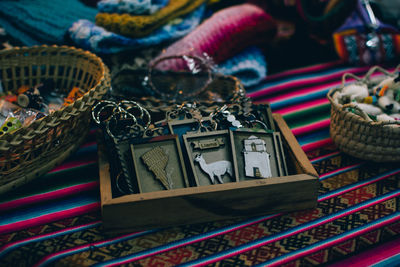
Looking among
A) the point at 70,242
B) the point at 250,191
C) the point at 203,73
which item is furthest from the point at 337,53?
the point at 70,242

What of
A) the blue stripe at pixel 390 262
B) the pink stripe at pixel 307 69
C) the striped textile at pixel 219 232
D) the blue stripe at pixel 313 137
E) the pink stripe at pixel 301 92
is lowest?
the blue stripe at pixel 390 262

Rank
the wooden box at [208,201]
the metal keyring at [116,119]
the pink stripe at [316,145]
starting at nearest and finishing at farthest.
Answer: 1. the wooden box at [208,201]
2. the metal keyring at [116,119]
3. the pink stripe at [316,145]

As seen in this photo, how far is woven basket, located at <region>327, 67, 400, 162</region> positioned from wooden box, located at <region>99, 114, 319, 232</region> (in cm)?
19

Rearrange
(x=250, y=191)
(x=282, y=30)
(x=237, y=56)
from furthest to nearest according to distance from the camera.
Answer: (x=282, y=30), (x=237, y=56), (x=250, y=191)

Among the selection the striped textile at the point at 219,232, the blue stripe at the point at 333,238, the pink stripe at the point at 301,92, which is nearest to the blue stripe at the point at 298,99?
the pink stripe at the point at 301,92

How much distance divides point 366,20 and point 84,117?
4.65 feet

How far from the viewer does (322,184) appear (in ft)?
3.13

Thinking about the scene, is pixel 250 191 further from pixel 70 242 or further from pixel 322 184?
pixel 70 242

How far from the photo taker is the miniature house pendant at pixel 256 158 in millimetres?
831

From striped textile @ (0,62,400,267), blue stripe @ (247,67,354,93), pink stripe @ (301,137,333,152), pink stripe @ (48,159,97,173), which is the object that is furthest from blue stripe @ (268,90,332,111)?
pink stripe @ (48,159,97,173)

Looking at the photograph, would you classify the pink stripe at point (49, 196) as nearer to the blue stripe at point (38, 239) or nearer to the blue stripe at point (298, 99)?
the blue stripe at point (38, 239)

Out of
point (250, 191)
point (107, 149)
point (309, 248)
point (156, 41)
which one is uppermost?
point (156, 41)

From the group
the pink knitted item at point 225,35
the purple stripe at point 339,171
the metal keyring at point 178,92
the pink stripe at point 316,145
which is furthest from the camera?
the pink knitted item at point 225,35

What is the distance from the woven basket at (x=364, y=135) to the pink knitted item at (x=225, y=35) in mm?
541
